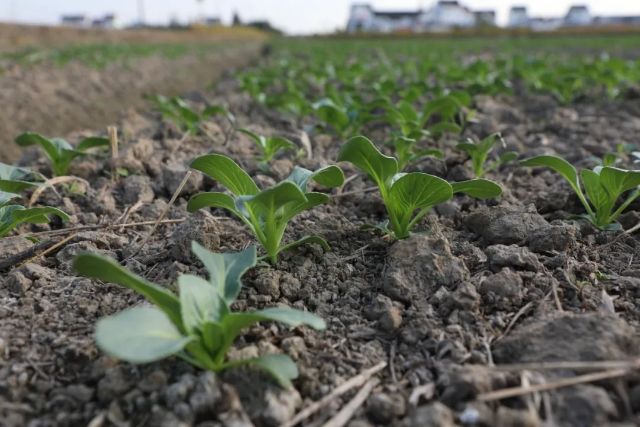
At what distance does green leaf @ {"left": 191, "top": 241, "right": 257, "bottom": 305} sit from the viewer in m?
1.42

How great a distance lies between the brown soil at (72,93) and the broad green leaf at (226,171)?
3.47 metres

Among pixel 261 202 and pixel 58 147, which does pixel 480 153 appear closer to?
pixel 261 202

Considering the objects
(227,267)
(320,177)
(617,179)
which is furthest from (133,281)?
(617,179)

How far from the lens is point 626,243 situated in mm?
2023

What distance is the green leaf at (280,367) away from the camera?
1.22 m

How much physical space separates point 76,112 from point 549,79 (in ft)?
17.1

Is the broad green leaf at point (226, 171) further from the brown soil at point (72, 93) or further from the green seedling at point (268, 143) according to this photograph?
the brown soil at point (72, 93)

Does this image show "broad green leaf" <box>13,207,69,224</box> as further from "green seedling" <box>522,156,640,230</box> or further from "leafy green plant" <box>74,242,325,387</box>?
"green seedling" <box>522,156,640,230</box>

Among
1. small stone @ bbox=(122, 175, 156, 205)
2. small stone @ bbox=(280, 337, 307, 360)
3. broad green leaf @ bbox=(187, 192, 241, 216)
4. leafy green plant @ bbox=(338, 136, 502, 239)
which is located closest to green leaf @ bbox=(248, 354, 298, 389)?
small stone @ bbox=(280, 337, 307, 360)

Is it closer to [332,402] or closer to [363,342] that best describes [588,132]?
[363,342]

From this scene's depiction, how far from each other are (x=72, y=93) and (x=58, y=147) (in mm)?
4791

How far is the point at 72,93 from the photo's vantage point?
7.03 m

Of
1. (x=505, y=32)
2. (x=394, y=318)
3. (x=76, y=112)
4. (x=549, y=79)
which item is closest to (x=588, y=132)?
(x=549, y=79)

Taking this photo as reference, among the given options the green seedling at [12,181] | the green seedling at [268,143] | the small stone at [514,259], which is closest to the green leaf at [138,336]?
the small stone at [514,259]
